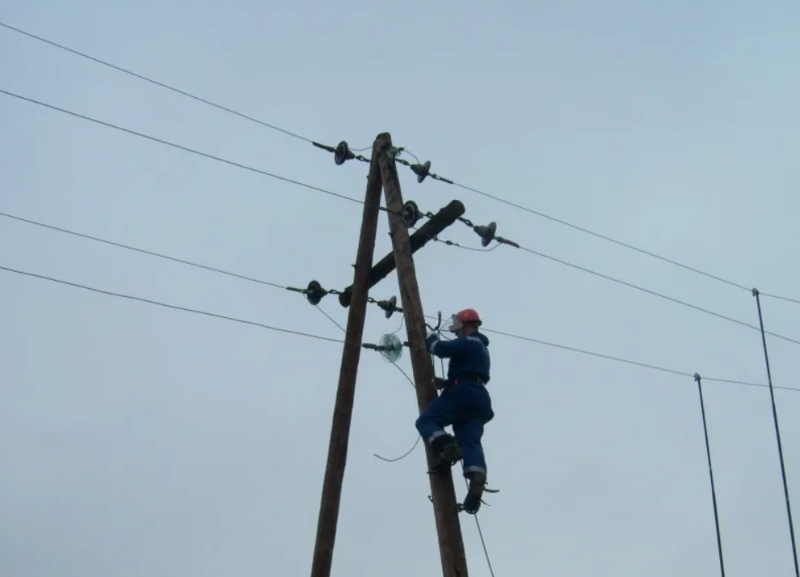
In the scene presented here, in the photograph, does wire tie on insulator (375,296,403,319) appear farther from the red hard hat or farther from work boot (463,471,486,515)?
work boot (463,471,486,515)

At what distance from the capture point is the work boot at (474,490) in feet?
23.5

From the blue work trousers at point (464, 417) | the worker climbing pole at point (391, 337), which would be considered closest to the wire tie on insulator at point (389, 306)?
the worker climbing pole at point (391, 337)

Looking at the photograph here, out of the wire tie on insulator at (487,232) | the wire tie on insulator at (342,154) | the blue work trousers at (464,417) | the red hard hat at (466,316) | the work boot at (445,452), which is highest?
the wire tie on insulator at (342,154)

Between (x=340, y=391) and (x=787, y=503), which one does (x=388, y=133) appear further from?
(x=787, y=503)

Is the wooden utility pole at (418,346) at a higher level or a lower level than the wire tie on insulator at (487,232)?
lower

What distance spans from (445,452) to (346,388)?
4.68ft

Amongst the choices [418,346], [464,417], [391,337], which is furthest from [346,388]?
[464,417]

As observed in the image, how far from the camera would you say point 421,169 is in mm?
8750

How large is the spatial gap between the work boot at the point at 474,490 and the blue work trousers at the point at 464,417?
4 centimetres

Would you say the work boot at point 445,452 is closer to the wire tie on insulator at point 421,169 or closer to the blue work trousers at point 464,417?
the blue work trousers at point 464,417

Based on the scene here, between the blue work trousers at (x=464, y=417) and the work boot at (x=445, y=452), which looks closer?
the work boot at (x=445, y=452)

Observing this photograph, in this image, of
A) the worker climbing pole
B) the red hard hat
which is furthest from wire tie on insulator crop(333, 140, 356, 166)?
the red hard hat

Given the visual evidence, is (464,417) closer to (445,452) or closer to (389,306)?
(445,452)

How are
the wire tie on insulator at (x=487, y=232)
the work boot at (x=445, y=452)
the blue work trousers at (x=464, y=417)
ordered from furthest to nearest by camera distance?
1. the wire tie on insulator at (x=487, y=232)
2. the blue work trousers at (x=464, y=417)
3. the work boot at (x=445, y=452)
